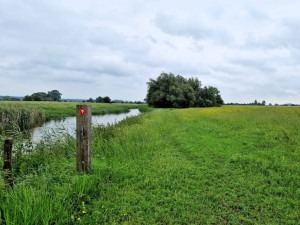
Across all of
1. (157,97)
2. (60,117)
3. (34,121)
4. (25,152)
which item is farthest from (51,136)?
(157,97)

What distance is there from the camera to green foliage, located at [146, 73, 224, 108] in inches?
2479

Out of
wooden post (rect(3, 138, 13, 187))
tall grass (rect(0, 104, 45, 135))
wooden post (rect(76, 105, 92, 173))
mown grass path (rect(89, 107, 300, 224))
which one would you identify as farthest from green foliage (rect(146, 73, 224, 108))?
wooden post (rect(3, 138, 13, 187))

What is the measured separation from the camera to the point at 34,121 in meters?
25.4

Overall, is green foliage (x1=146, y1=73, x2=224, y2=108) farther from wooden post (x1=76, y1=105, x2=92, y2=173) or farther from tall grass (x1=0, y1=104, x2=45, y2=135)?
wooden post (x1=76, y1=105, x2=92, y2=173)

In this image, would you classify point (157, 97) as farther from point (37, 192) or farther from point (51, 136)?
point (37, 192)

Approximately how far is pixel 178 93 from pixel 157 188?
58.5 m

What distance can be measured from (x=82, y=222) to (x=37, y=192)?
2.87ft

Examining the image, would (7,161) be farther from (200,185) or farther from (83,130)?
(200,185)

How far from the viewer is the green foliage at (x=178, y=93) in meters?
63.0

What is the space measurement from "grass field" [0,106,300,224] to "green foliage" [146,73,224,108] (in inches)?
2149

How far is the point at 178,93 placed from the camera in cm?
6278

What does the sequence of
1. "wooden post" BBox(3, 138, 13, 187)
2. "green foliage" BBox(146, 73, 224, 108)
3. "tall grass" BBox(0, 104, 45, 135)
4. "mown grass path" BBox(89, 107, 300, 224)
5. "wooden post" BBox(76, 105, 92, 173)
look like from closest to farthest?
"mown grass path" BBox(89, 107, 300, 224) < "wooden post" BBox(3, 138, 13, 187) < "wooden post" BBox(76, 105, 92, 173) < "tall grass" BBox(0, 104, 45, 135) < "green foliage" BBox(146, 73, 224, 108)

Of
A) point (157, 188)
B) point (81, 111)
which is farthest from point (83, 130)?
point (157, 188)

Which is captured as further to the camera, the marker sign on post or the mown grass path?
the marker sign on post
